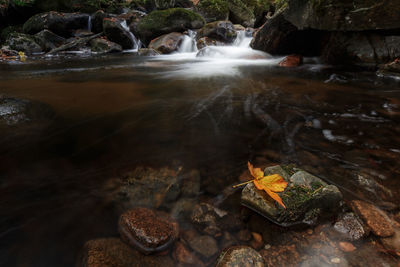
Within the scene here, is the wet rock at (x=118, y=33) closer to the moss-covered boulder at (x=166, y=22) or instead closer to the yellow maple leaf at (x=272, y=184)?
the moss-covered boulder at (x=166, y=22)

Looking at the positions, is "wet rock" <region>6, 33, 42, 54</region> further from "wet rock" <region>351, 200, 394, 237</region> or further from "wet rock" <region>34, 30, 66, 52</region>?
"wet rock" <region>351, 200, 394, 237</region>

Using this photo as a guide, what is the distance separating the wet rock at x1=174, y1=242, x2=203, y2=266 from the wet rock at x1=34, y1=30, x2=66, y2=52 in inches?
697

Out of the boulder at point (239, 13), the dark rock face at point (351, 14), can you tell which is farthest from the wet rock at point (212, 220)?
the boulder at point (239, 13)

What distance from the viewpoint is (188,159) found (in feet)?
7.59

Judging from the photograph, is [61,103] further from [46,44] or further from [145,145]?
[46,44]

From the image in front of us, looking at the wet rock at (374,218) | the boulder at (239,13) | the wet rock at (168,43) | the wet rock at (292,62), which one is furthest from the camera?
the boulder at (239,13)

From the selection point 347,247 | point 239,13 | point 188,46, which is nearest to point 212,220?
point 347,247

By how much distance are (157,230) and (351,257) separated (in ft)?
4.02

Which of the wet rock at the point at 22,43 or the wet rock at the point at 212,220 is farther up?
the wet rock at the point at 22,43

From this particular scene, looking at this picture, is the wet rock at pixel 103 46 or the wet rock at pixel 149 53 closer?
the wet rock at pixel 149 53

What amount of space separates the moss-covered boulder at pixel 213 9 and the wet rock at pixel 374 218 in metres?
19.3

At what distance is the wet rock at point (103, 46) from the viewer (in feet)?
47.7

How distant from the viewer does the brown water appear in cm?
159

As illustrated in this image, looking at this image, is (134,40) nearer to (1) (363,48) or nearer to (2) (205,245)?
(1) (363,48)
